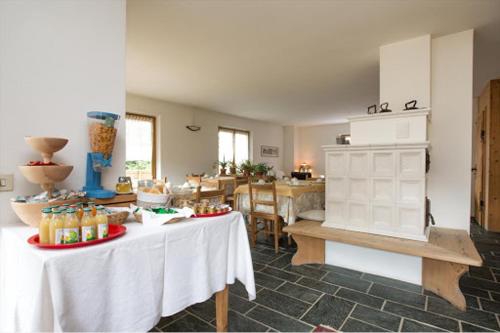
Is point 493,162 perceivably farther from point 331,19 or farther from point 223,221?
point 223,221

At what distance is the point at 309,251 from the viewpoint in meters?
2.88

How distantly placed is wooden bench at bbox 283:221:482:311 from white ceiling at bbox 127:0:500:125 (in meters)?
2.03

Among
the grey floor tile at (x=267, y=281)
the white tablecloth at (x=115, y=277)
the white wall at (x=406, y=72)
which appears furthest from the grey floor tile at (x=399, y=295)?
the white wall at (x=406, y=72)

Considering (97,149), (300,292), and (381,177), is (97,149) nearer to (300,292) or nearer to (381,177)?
(300,292)

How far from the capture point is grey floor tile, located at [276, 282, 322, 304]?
2.12 meters

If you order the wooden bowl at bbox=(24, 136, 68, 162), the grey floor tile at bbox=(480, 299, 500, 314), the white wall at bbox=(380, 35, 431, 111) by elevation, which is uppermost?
the white wall at bbox=(380, 35, 431, 111)

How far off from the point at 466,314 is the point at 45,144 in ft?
9.55

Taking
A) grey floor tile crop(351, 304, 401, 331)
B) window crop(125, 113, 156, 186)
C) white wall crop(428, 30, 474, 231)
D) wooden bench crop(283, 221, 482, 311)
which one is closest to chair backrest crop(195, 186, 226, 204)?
wooden bench crop(283, 221, 482, 311)

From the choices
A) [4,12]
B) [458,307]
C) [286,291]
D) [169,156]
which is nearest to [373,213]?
[458,307]

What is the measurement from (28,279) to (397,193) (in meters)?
2.62

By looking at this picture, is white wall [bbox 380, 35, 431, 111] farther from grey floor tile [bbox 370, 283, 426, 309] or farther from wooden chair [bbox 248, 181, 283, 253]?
grey floor tile [bbox 370, 283, 426, 309]

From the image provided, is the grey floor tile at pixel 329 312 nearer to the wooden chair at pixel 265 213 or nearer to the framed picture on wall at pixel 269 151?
the wooden chair at pixel 265 213

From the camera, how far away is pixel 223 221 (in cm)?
146

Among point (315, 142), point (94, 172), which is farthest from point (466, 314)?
point (315, 142)
